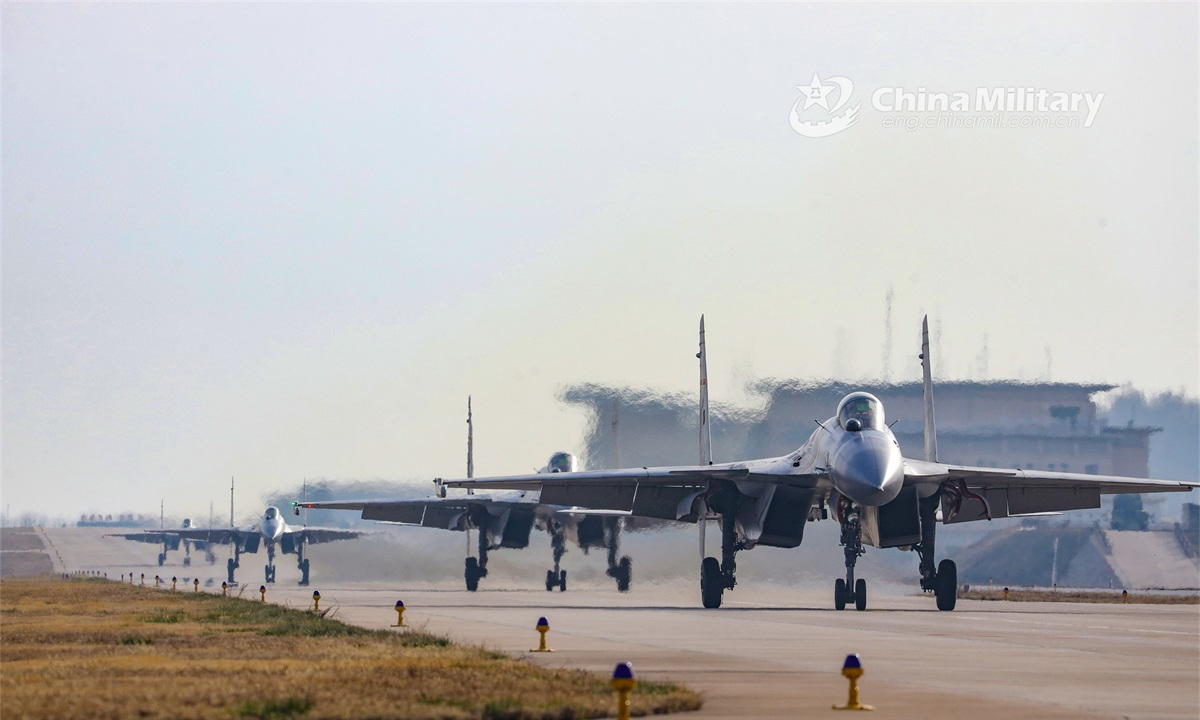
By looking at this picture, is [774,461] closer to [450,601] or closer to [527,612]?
[527,612]

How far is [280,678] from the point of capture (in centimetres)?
1518

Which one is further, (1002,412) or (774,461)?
(1002,412)

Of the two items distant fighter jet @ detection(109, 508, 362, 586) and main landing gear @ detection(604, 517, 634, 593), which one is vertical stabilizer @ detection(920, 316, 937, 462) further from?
Answer: distant fighter jet @ detection(109, 508, 362, 586)

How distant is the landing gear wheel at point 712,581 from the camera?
34719mm

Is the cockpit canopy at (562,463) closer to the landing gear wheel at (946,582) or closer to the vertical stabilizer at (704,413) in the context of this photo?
the vertical stabilizer at (704,413)

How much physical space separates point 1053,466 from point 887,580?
4421 cm

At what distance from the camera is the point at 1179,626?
2900 centimetres

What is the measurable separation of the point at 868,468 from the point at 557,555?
2883cm

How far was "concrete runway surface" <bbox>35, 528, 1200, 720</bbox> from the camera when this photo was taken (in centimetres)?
1414

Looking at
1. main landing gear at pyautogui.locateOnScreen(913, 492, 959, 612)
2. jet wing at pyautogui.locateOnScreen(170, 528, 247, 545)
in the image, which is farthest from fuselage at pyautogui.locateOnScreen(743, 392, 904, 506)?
jet wing at pyautogui.locateOnScreen(170, 528, 247, 545)

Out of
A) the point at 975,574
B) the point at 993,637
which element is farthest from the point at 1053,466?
the point at 993,637

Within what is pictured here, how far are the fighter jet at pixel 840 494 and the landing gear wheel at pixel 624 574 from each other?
16865 mm

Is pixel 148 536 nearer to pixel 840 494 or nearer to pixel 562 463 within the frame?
pixel 562 463

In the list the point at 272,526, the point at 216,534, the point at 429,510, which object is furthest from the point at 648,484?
the point at 216,534
